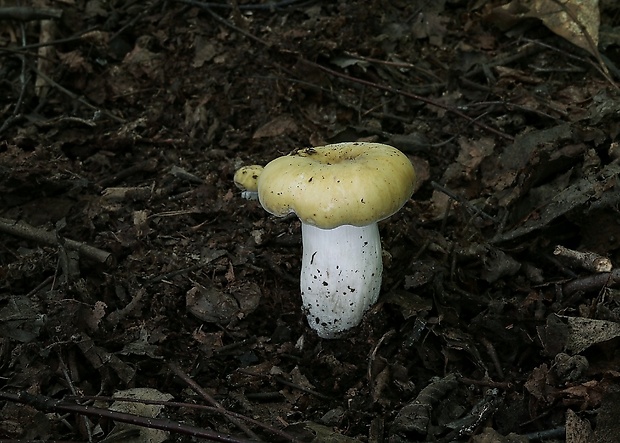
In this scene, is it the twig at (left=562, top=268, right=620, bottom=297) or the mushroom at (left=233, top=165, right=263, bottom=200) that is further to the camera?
the mushroom at (left=233, top=165, right=263, bottom=200)

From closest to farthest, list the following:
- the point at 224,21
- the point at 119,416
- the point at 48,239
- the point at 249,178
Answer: the point at 119,416
the point at 249,178
the point at 48,239
the point at 224,21

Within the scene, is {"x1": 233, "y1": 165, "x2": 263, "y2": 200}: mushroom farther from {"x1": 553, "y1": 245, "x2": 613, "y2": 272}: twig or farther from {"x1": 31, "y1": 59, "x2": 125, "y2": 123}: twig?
{"x1": 31, "y1": 59, "x2": 125, "y2": 123}: twig

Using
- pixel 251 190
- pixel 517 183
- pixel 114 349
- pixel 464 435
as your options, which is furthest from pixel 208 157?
pixel 464 435

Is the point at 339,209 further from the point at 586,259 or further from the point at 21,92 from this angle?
the point at 21,92

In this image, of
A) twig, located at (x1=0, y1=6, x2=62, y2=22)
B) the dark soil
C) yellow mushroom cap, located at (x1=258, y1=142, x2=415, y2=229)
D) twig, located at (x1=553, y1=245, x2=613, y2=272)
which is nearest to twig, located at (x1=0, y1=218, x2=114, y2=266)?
the dark soil

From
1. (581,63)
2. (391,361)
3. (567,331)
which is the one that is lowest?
(391,361)

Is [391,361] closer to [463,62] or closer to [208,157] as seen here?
[208,157]

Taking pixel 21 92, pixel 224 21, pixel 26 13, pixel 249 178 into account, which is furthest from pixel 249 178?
pixel 26 13
